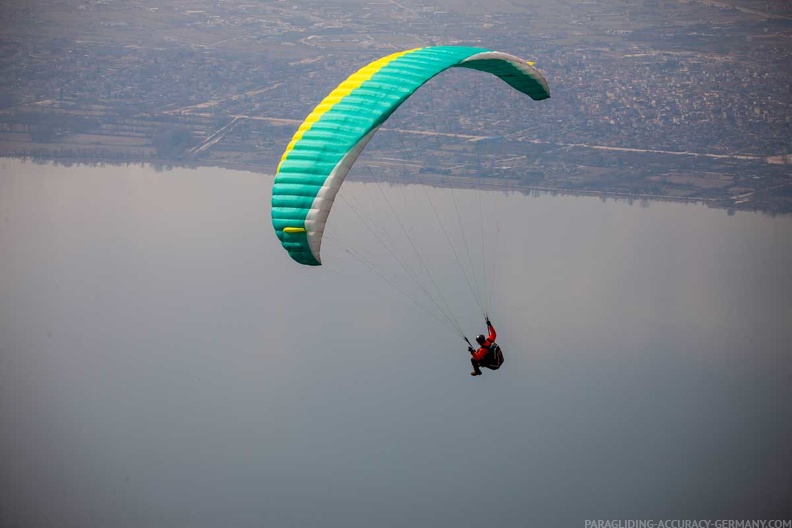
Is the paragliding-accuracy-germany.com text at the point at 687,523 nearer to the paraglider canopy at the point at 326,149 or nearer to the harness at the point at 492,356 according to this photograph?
the harness at the point at 492,356

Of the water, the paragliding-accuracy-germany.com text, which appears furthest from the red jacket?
the paragliding-accuracy-germany.com text

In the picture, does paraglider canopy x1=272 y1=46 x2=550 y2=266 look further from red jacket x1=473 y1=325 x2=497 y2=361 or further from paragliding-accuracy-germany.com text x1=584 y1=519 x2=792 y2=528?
paragliding-accuracy-germany.com text x1=584 y1=519 x2=792 y2=528

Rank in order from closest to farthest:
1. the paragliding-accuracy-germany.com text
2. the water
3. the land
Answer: the paragliding-accuracy-germany.com text < the water < the land

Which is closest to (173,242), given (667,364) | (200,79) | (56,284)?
(56,284)

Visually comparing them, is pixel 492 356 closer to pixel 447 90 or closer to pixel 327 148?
pixel 327 148

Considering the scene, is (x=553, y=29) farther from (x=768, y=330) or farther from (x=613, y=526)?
(x=613, y=526)

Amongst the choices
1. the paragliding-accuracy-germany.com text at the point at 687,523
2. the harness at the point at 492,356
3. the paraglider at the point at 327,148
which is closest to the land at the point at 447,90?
the paragliding-accuracy-germany.com text at the point at 687,523
